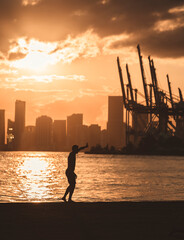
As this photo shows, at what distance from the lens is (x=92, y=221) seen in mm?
9078

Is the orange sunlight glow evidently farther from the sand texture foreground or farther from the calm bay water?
the sand texture foreground

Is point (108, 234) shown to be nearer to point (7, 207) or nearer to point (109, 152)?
point (7, 207)

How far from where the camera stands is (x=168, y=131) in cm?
14012

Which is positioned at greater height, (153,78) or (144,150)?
(153,78)

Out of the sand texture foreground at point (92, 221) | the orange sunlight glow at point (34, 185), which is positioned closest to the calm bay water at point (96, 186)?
the orange sunlight glow at point (34, 185)

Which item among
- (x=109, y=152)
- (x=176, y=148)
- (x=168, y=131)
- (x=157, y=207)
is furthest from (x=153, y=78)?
(x=157, y=207)

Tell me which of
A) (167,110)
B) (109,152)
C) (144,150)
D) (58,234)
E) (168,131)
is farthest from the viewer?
(109,152)

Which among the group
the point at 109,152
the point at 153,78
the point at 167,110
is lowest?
the point at 109,152

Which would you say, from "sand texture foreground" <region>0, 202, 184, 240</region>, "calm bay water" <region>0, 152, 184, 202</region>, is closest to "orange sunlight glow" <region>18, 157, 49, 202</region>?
"calm bay water" <region>0, 152, 184, 202</region>

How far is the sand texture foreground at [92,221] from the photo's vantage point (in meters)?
7.61

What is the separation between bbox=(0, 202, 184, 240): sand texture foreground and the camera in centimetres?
761

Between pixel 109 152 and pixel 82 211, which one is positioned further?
pixel 109 152

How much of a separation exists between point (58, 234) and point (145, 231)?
167cm

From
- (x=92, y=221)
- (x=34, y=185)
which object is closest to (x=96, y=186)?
(x=34, y=185)
